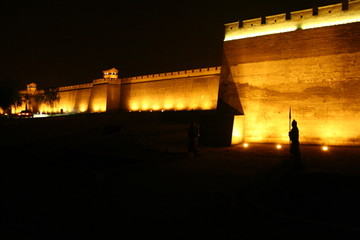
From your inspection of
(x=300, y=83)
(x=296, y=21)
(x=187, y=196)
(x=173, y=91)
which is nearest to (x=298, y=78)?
(x=300, y=83)

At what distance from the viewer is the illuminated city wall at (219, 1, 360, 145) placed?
10.1 metres

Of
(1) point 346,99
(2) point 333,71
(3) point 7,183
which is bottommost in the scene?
(3) point 7,183

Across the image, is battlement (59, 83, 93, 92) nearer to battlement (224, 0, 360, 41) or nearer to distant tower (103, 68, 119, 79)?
distant tower (103, 68, 119, 79)

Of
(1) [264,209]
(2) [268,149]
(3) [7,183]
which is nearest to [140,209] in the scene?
(1) [264,209]

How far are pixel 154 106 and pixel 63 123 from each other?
1041cm

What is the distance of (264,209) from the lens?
3572mm

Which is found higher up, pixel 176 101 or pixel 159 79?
pixel 159 79

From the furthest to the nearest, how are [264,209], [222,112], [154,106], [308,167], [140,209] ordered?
[154,106] < [222,112] < [308,167] < [140,209] < [264,209]

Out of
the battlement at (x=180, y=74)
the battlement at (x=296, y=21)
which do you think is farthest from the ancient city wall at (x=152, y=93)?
the battlement at (x=296, y=21)

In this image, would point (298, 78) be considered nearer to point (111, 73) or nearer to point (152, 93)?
point (152, 93)

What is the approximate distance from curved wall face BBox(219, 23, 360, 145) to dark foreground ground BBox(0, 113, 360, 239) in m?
1.09

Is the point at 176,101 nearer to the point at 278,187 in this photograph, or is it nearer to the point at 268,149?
the point at 268,149

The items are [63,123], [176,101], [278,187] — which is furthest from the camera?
[176,101]

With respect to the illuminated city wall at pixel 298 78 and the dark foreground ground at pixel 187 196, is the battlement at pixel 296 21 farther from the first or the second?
the dark foreground ground at pixel 187 196
